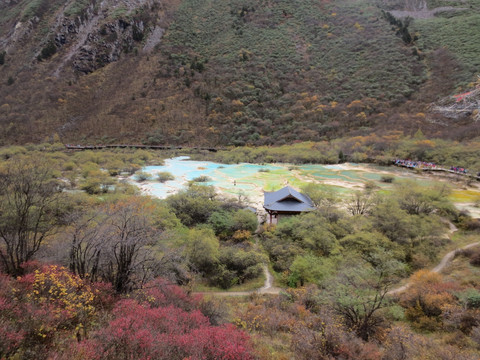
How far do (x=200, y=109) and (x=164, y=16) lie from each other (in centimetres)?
5531

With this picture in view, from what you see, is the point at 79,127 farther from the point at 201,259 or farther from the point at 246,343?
the point at 246,343

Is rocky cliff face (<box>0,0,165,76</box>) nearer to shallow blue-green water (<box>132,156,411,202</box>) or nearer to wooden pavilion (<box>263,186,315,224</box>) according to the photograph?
shallow blue-green water (<box>132,156,411,202</box>)

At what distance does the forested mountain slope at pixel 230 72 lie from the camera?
65.1 m

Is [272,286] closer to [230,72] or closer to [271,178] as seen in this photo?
[271,178]

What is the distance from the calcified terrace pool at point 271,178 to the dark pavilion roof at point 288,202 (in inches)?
133

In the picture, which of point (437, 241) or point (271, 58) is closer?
point (437, 241)

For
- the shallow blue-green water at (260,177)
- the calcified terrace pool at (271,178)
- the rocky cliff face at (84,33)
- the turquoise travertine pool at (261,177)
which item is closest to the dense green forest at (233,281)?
the calcified terrace pool at (271,178)

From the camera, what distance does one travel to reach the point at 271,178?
34875mm

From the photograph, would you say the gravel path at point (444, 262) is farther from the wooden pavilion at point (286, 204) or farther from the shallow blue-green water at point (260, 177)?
the shallow blue-green water at point (260, 177)

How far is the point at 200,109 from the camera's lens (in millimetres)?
75062

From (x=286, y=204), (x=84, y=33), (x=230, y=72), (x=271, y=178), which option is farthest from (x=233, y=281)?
(x=84, y=33)

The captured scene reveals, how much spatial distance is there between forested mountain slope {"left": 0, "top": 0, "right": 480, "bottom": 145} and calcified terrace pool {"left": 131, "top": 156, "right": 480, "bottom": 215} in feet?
71.3

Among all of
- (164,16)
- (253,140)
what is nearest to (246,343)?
(253,140)

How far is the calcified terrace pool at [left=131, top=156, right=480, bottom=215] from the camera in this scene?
28.0 m
